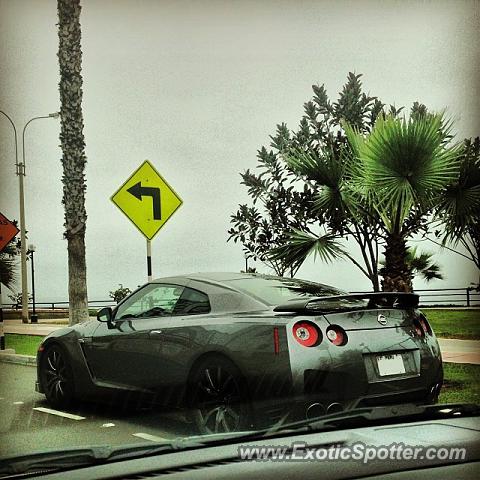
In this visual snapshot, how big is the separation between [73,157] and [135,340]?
392 centimetres

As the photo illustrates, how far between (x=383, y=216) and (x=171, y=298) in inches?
120

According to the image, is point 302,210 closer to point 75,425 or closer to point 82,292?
point 82,292

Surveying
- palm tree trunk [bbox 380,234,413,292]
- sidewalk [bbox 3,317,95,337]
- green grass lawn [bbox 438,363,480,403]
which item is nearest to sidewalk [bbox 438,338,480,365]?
green grass lawn [bbox 438,363,480,403]

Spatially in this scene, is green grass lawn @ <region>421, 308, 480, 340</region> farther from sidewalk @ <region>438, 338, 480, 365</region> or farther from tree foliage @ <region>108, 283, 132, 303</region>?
tree foliage @ <region>108, 283, 132, 303</region>

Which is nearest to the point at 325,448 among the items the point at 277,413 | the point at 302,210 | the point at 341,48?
the point at 277,413

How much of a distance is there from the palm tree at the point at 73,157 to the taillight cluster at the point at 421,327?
9.63ft

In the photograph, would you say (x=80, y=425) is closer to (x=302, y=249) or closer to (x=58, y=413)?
(x=58, y=413)

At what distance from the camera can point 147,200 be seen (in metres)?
6.83

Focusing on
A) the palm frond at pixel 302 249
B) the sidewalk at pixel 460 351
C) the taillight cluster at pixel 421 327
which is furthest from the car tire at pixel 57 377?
the sidewalk at pixel 460 351

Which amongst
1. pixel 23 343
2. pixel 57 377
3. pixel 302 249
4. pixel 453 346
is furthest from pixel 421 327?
pixel 23 343

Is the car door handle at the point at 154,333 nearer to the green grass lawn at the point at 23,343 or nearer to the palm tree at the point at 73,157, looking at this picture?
the palm tree at the point at 73,157

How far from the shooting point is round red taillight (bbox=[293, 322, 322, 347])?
321 centimetres

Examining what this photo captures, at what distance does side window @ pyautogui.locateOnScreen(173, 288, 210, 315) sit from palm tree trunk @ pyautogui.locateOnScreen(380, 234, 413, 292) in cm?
271

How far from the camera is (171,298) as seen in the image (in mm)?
4082
